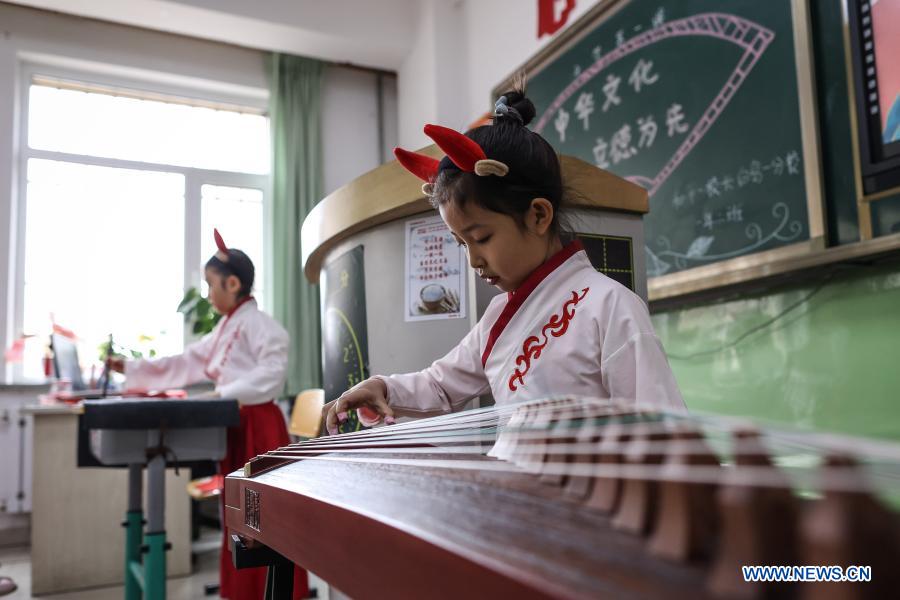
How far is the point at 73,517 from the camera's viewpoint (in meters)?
2.98

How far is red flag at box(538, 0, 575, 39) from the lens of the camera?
3.37 m

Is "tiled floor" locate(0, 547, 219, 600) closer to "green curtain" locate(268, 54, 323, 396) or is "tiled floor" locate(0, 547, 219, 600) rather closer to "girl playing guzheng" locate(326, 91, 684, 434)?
"green curtain" locate(268, 54, 323, 396)

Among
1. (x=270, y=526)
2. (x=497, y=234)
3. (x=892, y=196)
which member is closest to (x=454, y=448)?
(x=270, y=526)

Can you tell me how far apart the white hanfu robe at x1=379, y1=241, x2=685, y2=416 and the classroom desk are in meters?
2.43

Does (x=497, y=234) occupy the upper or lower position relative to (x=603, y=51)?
lower

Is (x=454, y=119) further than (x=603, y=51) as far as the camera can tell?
Yes

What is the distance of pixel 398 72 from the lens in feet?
17.6

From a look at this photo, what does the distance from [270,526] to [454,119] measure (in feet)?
14.0

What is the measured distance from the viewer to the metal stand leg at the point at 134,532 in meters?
2.21

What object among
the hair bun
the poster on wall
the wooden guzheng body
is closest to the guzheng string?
the wooden guzheng body

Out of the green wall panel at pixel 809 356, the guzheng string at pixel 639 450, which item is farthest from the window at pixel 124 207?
the guzheng string at pixel 639 450

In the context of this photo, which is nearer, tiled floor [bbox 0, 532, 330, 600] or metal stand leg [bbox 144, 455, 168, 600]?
metal stand leg [bbox 144, 455, 168, 600]

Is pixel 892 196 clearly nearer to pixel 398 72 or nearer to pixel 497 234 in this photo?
pixel 497 234

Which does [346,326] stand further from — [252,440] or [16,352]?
[16,352]
